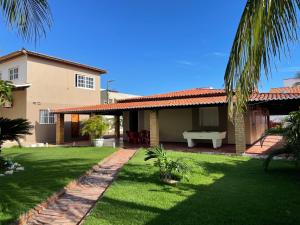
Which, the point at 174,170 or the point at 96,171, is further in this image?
the point at 96,171

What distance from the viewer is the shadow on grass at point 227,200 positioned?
5246mm

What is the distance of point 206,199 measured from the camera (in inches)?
255

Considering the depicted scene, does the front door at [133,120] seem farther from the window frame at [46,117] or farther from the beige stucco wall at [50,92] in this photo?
the window frame at [46,117]

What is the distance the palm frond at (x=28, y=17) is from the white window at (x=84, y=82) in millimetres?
21209

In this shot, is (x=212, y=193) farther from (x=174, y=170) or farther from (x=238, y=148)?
(x=238, y=148)

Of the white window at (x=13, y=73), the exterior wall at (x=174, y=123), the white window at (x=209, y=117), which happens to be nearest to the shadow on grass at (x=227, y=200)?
the white window at (x=209, y=117)

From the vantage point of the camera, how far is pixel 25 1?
5395 mm

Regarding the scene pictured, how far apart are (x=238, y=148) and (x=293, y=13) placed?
36.9ft

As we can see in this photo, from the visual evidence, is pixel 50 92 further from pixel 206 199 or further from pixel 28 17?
pixel 206 199

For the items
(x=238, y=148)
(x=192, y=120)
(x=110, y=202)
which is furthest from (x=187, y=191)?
(x=192, y=120)

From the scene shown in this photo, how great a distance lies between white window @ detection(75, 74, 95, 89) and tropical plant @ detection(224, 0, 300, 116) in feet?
77.9

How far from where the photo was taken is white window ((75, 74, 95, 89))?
26422mm

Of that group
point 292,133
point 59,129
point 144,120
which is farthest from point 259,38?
point 59,129

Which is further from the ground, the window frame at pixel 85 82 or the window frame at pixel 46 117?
the window frame at pixel 85 82
